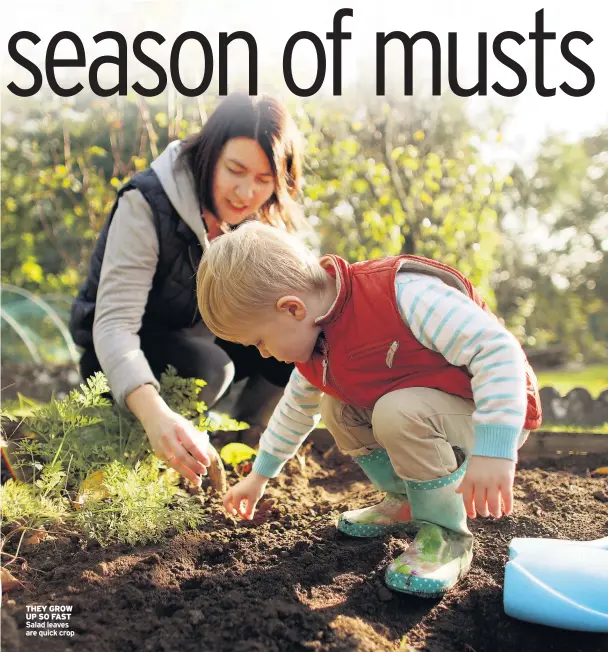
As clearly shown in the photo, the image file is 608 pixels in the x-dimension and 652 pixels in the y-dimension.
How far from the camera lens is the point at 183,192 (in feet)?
8.40

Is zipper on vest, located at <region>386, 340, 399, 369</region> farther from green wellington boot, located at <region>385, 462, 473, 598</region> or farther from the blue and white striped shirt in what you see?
green wellington boot, located at <region>385, 462, 473, 598</region>

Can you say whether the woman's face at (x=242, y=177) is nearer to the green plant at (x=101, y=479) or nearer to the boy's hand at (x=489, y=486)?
the green plant at (x=101, y=479)

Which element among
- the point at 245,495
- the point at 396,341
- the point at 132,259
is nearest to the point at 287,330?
the point at 396,341

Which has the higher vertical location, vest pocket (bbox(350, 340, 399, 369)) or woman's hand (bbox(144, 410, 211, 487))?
vest pocket (bbox(350, 340, 399, 369))

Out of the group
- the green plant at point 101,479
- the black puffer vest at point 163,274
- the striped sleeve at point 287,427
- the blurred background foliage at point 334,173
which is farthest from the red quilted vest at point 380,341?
the blurred background foliage at point 334,173

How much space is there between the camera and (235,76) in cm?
373

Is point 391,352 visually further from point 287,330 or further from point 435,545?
point 435,545

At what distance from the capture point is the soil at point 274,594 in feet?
4.83

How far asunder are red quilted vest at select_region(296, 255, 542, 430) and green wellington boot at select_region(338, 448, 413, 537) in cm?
34

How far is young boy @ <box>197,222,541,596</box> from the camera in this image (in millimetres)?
1712

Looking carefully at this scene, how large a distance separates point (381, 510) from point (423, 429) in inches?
19.4

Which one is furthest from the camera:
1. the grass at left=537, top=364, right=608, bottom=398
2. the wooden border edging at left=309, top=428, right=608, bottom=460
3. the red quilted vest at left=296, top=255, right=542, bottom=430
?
the grass at left=537, top=364, right=608, bottom=398

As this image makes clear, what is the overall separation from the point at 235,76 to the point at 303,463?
211cm

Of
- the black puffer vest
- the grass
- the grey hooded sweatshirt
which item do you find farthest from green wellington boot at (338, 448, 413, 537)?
the grass
